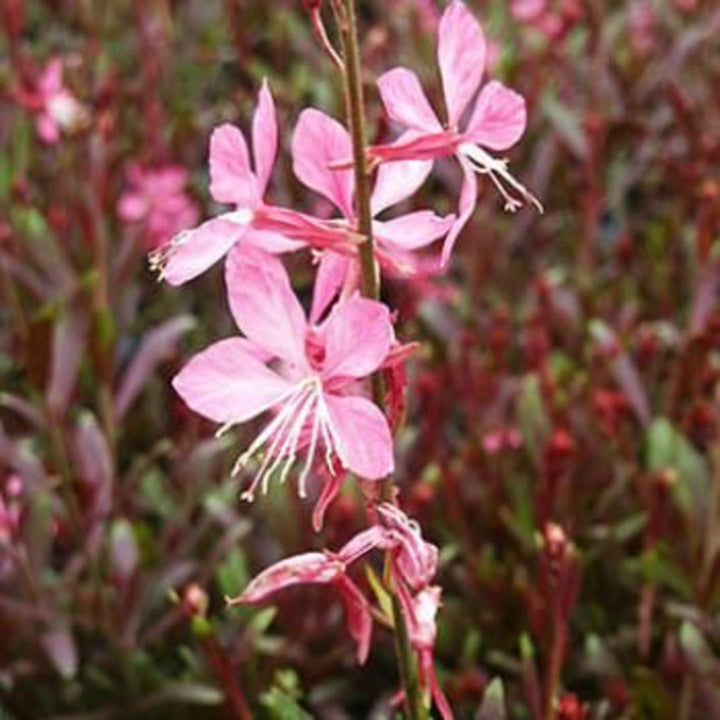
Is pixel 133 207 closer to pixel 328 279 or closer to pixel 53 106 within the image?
pixel 53 106

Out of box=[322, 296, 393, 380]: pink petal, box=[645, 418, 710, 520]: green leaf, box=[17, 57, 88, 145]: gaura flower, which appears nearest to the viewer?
box=[322, 296, 393, 380]: pink petal

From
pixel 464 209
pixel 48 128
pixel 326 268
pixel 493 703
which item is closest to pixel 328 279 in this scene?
pixel 326 268

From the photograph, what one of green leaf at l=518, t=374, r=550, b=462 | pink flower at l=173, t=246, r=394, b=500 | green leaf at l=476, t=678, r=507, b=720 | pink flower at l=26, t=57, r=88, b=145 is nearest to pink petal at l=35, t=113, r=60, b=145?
pink flower at l=26, t=57, r=88, b=145

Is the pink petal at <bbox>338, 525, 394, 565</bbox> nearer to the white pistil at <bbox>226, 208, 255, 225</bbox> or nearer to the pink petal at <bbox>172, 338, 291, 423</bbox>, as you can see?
the pink petal at <bbox>172, 338, 291, 423</bbox>

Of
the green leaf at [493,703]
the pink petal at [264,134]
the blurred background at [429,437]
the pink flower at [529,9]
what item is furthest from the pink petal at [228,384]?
the pink flower at [529,9]

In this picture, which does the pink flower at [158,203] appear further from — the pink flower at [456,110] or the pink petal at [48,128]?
the pink flower at [456,110]

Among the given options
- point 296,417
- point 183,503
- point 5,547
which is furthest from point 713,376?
point 296,417

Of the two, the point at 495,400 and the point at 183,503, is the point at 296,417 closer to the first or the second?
the point at 183,503
